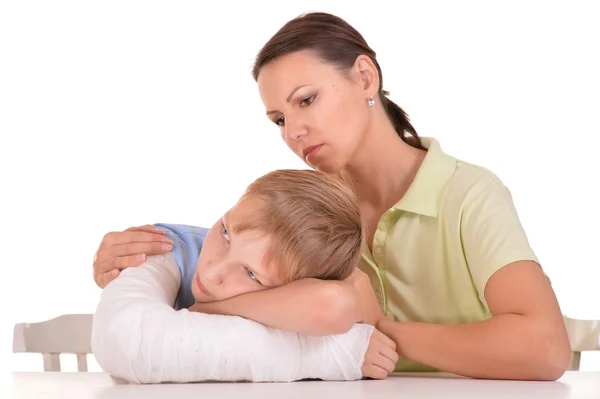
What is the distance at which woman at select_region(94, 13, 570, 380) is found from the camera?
1.36 m

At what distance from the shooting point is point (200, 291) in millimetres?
1316

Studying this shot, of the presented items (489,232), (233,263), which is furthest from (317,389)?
(489,232)

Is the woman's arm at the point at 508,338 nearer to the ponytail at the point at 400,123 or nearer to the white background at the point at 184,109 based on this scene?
the ponytail at the point at 400,123

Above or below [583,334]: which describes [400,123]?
above

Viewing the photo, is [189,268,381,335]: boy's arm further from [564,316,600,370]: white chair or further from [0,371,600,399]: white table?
[564,316,600,370]: white chair

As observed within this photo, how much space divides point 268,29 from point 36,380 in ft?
6.91

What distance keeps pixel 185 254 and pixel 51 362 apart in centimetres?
84

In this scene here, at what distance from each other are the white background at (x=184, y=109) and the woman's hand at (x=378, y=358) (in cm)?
183

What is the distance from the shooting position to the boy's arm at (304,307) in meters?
1.22

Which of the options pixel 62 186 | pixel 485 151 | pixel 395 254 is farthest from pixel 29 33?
pixel 395 254

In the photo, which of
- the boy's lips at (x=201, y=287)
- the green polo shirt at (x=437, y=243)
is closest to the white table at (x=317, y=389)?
the boy's lips at (x=201, y=287)

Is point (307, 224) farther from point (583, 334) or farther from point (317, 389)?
point (583, 334)

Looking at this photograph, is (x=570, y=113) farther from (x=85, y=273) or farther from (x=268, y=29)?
(x=85, y=273)

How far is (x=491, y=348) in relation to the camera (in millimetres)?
1343
